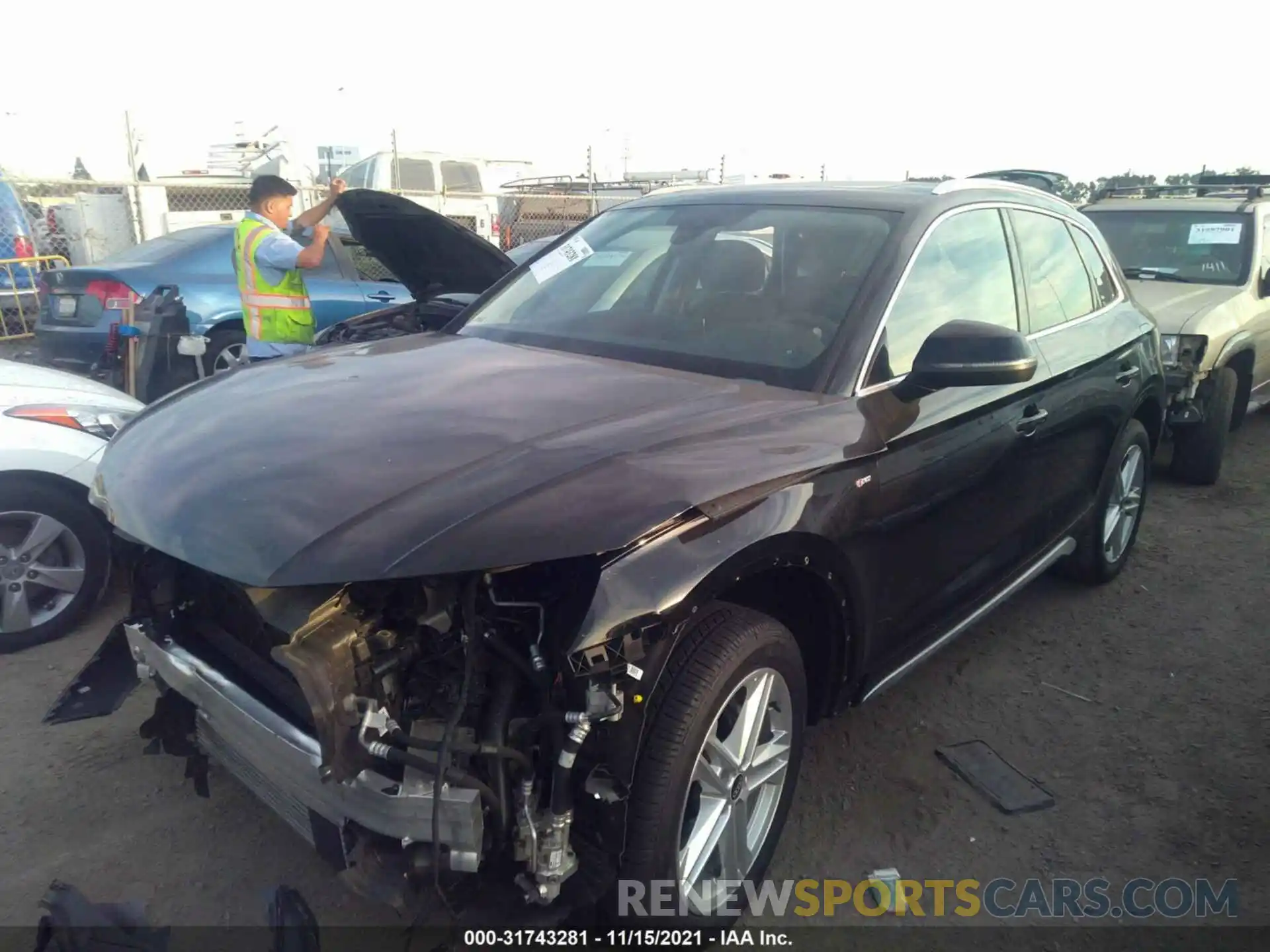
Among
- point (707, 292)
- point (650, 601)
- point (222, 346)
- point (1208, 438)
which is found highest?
point (707, 292)

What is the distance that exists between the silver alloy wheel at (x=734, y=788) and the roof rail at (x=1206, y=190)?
736 centimetres

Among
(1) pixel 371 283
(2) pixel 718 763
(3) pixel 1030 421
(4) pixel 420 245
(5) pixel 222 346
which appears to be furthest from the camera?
(1) pixel 371 283

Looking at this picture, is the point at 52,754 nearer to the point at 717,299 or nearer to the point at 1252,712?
the point at 717,299

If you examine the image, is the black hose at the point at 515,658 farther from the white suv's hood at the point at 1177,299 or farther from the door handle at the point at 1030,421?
the white suv's hood at the point at 1177,299

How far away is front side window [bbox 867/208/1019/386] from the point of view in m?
2.82

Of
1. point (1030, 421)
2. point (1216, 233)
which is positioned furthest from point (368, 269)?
point (1216, 233)

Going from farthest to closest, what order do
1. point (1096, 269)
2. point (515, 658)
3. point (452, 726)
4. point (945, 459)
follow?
point (1096, 269), point (945, 459), point (515, 658), point (452, 726)

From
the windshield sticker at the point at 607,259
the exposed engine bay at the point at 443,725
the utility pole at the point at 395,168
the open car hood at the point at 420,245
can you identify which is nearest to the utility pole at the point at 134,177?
the utility pole at the point at 395,168

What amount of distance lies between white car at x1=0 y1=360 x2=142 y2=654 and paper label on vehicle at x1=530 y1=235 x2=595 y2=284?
198cm

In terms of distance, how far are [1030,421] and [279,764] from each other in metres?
2.67

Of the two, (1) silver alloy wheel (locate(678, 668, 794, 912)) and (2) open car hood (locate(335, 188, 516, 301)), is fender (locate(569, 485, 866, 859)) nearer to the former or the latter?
(1) silver alloy wheel (locate(678, 668, 794, 912))

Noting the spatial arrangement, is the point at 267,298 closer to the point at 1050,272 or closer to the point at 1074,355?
the point at 1050,272

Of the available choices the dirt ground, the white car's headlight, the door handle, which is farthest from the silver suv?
the white car's headlight

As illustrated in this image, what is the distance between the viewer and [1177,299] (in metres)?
6.50
